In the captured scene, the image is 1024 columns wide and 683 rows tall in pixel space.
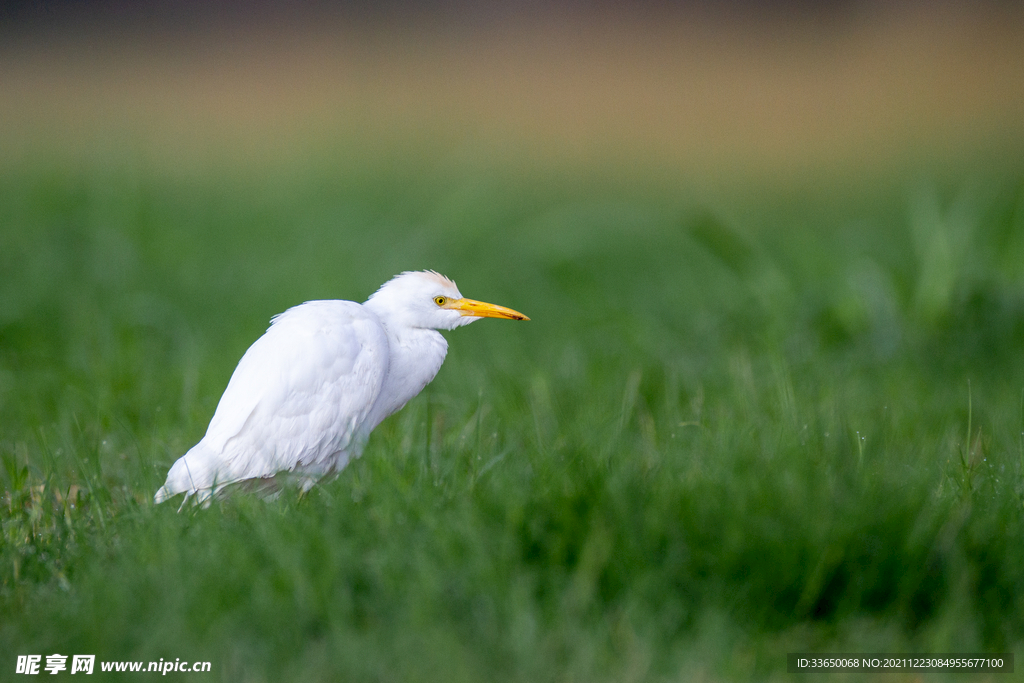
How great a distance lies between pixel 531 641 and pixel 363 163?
22.0ft

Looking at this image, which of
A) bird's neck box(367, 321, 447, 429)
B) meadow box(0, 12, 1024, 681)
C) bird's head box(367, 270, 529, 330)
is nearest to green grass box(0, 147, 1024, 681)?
meadow box(0, 12, 1024, 681)

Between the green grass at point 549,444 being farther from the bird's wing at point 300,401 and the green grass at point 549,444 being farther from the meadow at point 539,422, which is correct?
the bird's wing at point 300,401

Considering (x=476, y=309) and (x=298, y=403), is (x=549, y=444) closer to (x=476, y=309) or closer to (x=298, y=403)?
(x=476, y=309)

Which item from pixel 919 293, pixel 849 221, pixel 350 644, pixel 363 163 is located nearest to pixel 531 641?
pixel 350 644

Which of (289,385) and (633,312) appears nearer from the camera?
(289,385)

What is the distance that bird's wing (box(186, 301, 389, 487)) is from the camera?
3.06 m

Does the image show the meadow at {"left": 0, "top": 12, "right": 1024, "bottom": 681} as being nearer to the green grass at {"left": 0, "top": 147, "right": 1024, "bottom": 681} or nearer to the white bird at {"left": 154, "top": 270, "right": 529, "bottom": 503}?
the green grass at {"left": 0, "top": 147, "right": 1024, "bottom": 681}

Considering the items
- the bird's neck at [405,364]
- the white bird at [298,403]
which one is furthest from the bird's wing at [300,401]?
the bird's neck at [405,364]

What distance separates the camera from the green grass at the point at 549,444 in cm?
222

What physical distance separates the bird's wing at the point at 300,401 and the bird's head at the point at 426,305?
0.24m

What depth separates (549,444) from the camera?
10.5 feet

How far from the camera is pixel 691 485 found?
98.1 inches

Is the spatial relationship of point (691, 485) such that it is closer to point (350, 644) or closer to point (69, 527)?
point (350, 644)

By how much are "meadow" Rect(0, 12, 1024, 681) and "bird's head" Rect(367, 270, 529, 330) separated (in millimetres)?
321
